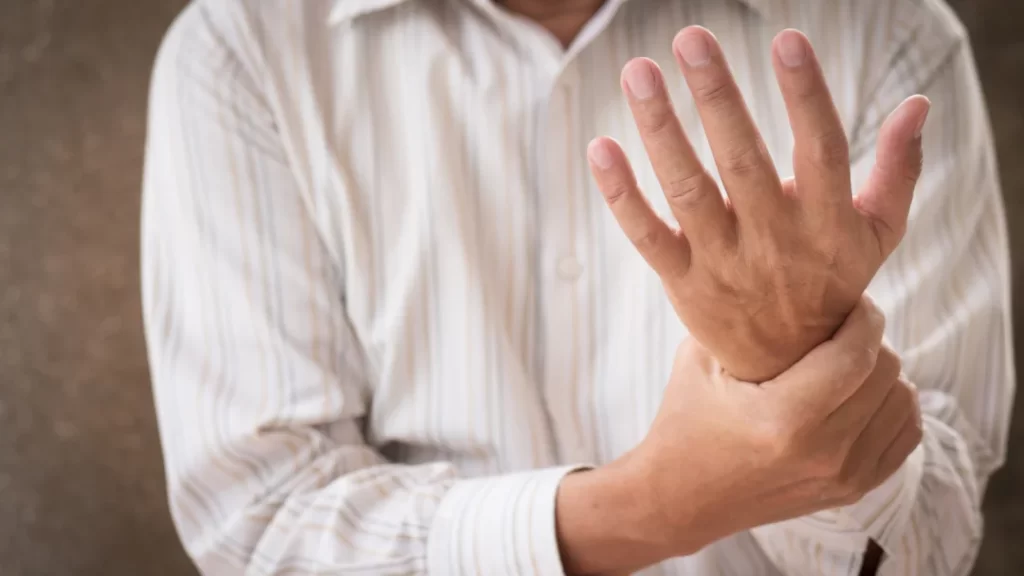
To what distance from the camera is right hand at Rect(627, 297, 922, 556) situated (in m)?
0.46

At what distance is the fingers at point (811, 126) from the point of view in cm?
38

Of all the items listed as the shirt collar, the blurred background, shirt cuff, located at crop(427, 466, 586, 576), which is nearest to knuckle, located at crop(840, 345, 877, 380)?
shirt cuff, located at crop(427, 466, 586, 576)

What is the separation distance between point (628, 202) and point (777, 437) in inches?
7.0

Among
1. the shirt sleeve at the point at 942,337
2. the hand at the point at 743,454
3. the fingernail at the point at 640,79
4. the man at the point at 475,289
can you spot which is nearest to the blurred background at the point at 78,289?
the man at the point at 475,289

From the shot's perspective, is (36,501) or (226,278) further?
(36,501)

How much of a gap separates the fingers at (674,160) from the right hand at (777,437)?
11cm

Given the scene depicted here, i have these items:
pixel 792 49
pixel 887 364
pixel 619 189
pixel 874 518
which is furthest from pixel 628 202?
pixel 874 518

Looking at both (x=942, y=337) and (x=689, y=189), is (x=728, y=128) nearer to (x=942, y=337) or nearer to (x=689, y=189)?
(x=689, y=189)

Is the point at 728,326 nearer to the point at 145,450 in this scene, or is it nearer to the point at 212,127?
the point at 212,127

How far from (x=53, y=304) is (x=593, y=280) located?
0.66 metres

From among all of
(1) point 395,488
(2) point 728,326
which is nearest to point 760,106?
(2) point 728,326

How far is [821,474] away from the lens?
20.2 inches

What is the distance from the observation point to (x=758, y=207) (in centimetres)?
42

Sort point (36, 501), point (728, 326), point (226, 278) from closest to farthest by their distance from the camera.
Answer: point (728, 326) → point (226, 278) → point (36, 501)
